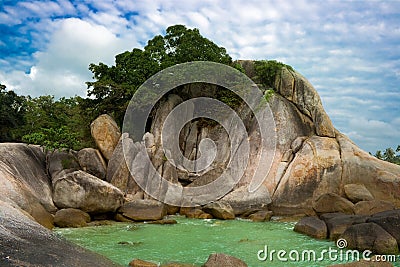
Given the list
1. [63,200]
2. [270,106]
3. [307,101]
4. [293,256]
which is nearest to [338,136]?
[307,101]

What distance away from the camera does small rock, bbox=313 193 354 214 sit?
15281 mm

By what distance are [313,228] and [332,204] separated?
3958 millimetres

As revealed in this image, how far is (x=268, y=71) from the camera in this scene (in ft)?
72.6

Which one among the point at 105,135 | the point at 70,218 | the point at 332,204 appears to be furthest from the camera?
the point at 105,135

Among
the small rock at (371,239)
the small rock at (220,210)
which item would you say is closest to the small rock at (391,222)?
the small rock at (371,239)

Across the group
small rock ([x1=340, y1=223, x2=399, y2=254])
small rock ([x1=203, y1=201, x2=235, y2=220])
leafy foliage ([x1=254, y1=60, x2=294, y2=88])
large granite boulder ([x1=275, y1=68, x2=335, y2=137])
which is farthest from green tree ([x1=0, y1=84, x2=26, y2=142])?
small rock ([x1=340, y1=223, x2=399, y2=254])

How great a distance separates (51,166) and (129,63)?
824 cm

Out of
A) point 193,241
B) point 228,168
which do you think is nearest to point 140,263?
point 193,241

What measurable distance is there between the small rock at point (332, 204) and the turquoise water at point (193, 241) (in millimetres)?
2198

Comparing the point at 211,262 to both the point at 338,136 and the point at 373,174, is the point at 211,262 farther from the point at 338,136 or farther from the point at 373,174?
the point at 338,136

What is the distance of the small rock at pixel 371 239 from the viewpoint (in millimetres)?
9891

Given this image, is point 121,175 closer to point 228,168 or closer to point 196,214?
point 196,214

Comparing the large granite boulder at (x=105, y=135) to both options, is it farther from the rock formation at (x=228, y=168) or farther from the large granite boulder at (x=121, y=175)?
the large granite boulder at (x=121, y=175)

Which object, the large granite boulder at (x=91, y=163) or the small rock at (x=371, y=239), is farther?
the large granite boulder at (x=91, y=163)
